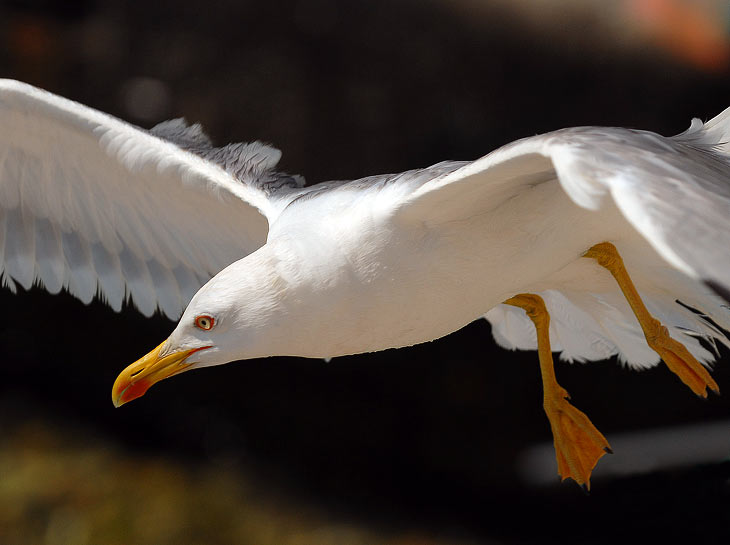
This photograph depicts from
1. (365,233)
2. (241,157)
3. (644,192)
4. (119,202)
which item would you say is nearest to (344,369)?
(119,202)

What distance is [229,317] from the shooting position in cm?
123

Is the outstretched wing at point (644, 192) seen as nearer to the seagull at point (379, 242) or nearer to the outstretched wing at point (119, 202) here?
the seagull at point (379, 242)

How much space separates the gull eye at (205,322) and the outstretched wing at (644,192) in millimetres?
294

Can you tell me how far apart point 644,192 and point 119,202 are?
3.98ft

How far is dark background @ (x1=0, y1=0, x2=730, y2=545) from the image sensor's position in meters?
2.77

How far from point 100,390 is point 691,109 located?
2104mm

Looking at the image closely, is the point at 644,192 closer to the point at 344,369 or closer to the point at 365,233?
the point at 365,233

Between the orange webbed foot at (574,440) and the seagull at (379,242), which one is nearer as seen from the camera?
the seagull at (379,242)

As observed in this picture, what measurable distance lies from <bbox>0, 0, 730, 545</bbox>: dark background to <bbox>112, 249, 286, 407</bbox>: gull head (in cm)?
155

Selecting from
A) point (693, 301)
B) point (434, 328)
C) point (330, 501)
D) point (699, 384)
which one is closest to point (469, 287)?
point (434, 328)

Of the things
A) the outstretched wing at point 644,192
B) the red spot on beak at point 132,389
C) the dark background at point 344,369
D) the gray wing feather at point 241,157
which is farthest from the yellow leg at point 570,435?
the dark background at point 344,369

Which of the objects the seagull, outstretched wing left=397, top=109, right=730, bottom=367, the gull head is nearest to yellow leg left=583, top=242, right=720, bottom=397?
the seagull

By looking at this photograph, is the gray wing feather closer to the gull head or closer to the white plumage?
the white plumage

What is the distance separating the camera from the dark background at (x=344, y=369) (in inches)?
109
